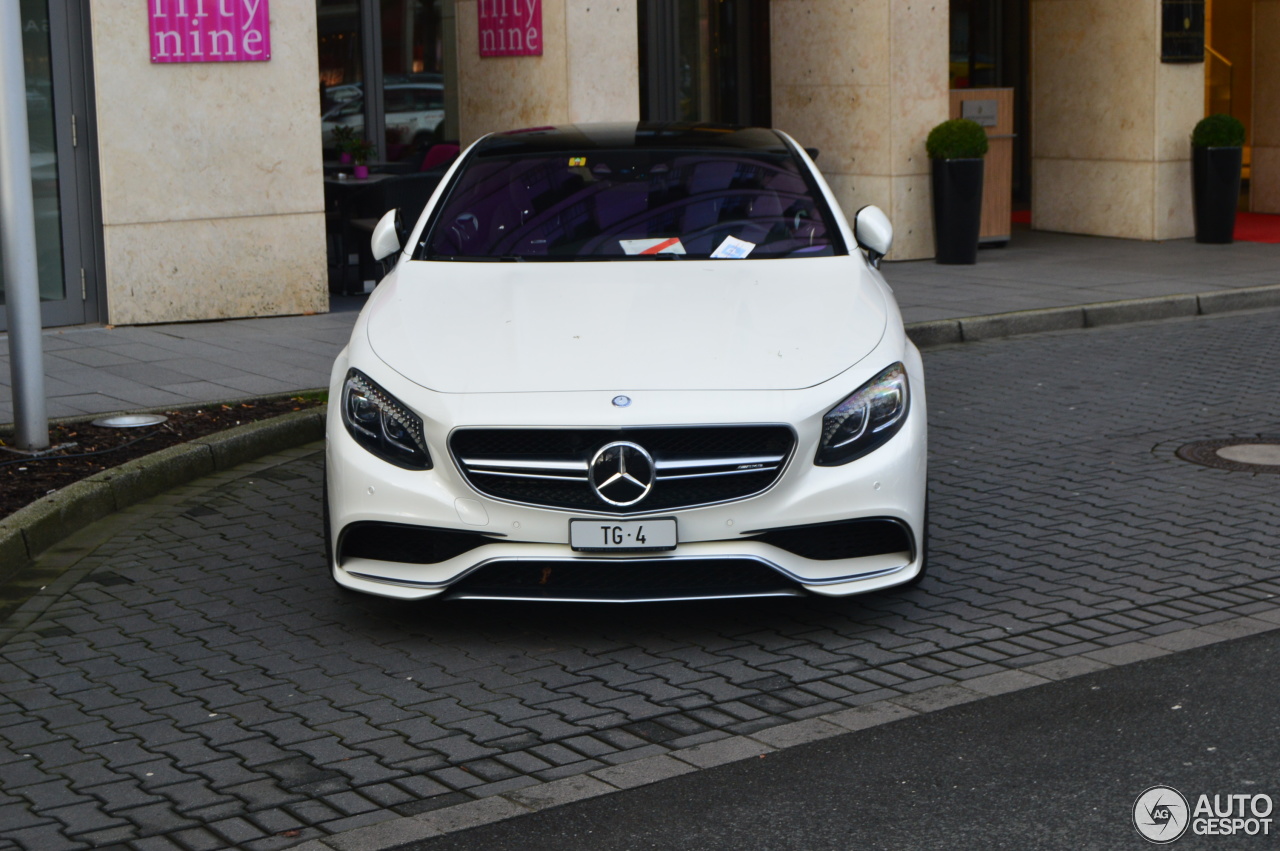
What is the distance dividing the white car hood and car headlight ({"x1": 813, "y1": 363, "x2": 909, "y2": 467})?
0.39 feet

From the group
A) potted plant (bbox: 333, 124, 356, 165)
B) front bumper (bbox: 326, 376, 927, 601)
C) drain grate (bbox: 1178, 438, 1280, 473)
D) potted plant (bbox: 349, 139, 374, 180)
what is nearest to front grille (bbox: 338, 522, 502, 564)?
front bumper (bbox: 326, 376, 927, 601)

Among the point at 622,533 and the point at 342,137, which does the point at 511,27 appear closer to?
the point at 342,137

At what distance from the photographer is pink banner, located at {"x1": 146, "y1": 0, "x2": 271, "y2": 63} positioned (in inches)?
466

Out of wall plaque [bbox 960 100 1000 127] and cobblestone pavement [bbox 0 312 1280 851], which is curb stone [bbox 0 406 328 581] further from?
wall plaque [bbox 960 100 1000 127]

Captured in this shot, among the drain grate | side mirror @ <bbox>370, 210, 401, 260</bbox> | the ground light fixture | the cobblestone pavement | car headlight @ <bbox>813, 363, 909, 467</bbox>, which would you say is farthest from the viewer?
the ground light fixture

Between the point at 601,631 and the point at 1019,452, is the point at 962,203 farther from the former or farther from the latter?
the point at 601,631

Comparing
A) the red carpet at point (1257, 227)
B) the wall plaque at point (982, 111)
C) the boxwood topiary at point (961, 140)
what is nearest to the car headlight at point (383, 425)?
the boxwood topiary at point (961, 140)

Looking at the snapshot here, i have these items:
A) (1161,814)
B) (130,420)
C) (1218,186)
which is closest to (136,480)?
(130,420)

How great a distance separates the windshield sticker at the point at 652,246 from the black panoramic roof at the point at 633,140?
2.24ft

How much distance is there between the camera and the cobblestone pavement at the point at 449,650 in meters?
4.29

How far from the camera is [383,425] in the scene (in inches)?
207

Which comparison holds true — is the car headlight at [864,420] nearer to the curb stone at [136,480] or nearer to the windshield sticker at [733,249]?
the windshield sticker at [733,249]

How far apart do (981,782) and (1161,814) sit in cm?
45

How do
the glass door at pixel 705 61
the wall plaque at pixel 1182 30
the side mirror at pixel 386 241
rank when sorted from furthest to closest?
the glass door at pixel 705 61
the wall plaque at pixel 1182 30
the side mirror at pixel 386 241
